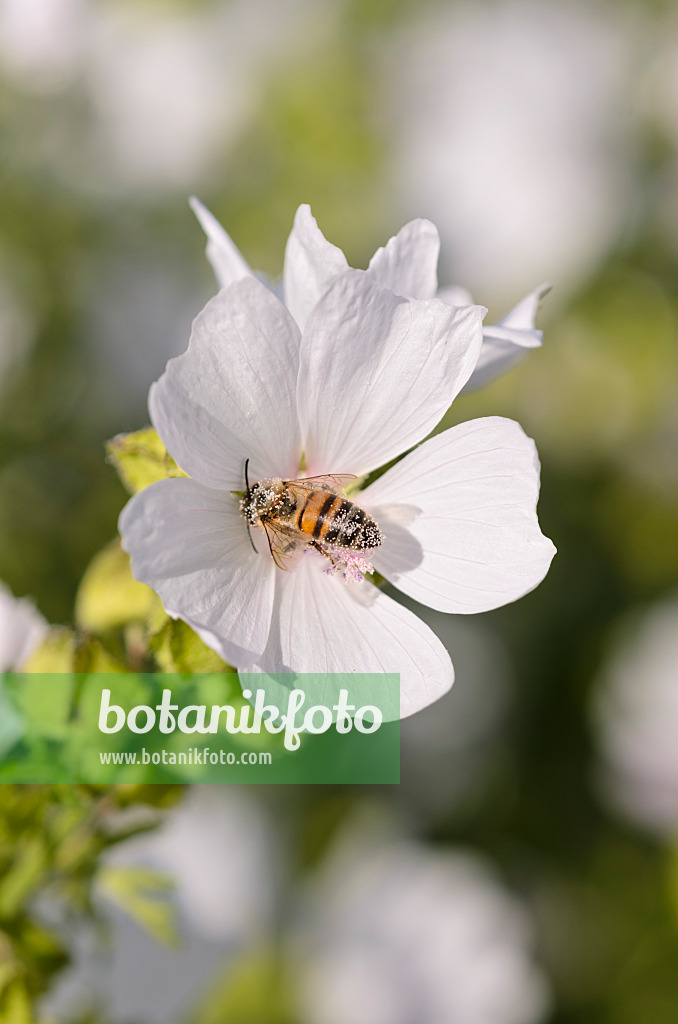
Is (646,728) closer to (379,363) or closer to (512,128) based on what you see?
(379,363)

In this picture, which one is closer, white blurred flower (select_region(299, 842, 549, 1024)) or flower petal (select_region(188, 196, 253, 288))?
flower petal (select_region(188, 196, 253, 288))

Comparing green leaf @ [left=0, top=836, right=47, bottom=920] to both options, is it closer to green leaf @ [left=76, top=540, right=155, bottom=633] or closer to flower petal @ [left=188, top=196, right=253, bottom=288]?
green leaf @ [left=76, top=540, right=155, bottom=633]

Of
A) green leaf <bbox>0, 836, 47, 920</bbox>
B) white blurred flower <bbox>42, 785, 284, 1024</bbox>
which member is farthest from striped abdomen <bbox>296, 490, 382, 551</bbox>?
white blurred flower <bbox>42, 785, 284, 1024</bbox>

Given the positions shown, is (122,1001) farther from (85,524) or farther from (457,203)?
(457,203)

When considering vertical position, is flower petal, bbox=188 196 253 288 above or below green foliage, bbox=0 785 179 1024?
above

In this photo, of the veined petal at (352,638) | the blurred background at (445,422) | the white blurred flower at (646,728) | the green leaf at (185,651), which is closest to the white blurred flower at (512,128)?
the blurred background at (445,422)

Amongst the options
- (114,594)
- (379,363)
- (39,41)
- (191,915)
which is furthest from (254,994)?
(39,41)
